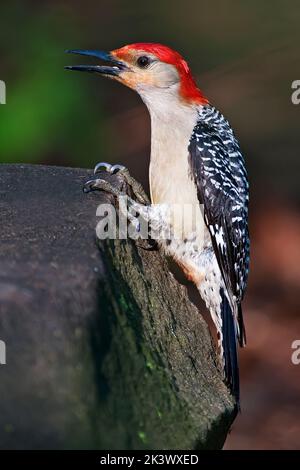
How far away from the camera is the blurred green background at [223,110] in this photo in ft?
26.2

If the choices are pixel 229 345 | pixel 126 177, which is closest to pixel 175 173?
pixel 126 177

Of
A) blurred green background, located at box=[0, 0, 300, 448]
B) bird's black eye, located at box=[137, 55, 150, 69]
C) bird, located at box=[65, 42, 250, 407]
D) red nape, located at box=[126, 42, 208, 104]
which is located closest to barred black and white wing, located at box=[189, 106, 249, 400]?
bird, located at box=[65, 42, 250, 407]

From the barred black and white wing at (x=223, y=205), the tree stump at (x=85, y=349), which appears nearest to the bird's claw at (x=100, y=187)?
the tree stump at (x=85, y=349)

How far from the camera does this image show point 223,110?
10.3 metres

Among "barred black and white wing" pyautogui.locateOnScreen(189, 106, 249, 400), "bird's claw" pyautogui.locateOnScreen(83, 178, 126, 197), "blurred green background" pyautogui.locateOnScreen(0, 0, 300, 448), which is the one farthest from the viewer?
"blurred green background" pyautogui.locateOnScreen(0, 0, 300, 448)

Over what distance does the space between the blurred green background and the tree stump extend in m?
3.62

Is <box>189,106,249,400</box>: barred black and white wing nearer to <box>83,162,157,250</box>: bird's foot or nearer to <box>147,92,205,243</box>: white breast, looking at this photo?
<box>147,92,205,243</box>: white breast

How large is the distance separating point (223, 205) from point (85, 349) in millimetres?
1823

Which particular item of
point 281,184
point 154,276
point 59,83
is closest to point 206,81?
point 281,184

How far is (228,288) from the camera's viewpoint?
4.79 meters

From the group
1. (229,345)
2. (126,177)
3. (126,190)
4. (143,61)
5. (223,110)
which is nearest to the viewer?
(229,345)

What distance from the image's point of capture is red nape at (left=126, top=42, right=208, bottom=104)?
16.4ft

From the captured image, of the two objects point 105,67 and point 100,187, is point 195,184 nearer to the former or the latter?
point 100,187

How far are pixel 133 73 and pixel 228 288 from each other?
113 centimetres
